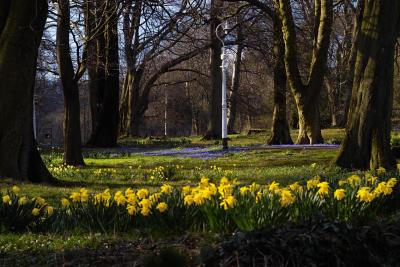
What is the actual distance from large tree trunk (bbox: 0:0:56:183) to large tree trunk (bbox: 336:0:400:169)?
6429mm

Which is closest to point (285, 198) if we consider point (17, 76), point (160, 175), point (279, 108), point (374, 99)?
point (17, 76)

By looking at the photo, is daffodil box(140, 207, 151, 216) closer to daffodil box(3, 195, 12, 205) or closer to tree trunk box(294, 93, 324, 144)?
daffodil box(3, 195, 12, 205)

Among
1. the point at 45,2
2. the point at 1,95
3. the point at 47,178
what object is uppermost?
the point at 45,2

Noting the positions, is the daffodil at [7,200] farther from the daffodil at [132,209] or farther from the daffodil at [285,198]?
the daffodil at [285,198]

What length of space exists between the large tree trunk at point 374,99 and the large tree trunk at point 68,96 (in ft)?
24.8

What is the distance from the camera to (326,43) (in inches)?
795

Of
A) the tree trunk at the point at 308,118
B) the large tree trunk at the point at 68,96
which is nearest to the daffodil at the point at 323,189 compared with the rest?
the large tree trunk at the point at 68,96

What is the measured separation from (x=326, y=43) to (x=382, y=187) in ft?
50.3

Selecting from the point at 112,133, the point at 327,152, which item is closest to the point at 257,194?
the point at 327,152

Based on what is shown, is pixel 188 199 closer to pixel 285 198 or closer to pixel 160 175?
pixel 285 198

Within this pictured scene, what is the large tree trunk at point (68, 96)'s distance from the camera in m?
15.5

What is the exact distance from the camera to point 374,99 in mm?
11812

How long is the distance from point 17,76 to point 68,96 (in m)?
5.28

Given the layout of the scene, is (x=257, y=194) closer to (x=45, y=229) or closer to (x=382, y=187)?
(x=382, y=187)
